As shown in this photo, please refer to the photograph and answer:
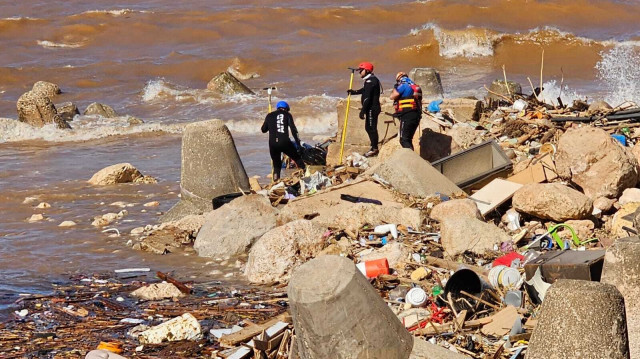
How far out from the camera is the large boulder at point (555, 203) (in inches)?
364

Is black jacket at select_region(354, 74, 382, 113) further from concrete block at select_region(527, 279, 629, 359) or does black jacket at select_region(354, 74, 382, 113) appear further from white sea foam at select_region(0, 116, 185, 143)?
concrete block at select_region(527, 279, 629, 359)

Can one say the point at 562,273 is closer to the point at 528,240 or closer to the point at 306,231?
the point at 528,240

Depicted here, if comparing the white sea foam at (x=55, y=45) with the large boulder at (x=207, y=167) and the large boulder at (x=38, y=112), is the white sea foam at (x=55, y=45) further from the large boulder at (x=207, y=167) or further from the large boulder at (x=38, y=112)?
the large boulder at (x=207, y=167)

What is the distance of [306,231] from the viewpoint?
9242mm

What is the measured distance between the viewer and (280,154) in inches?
539

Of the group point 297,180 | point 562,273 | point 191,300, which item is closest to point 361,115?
point 297,180

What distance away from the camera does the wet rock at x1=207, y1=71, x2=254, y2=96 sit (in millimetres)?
26469

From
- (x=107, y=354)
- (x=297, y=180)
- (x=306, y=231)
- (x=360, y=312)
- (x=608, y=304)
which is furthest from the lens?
(x=297, y=180)

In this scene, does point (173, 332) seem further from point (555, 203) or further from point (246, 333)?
point (555, 203)

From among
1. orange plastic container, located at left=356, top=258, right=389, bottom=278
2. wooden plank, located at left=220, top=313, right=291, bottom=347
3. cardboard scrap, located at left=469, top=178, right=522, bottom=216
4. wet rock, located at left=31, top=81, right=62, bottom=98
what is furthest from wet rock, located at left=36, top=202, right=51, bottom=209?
wet rock, located at left=31, top=81, right=62, bottom=98

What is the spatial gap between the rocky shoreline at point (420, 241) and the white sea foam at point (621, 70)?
8.51 m

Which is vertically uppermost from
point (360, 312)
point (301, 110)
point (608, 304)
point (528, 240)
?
point (608, 304)

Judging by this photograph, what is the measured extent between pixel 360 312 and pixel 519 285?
2554 millimetres

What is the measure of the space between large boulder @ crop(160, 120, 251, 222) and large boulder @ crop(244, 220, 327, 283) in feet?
9.07
